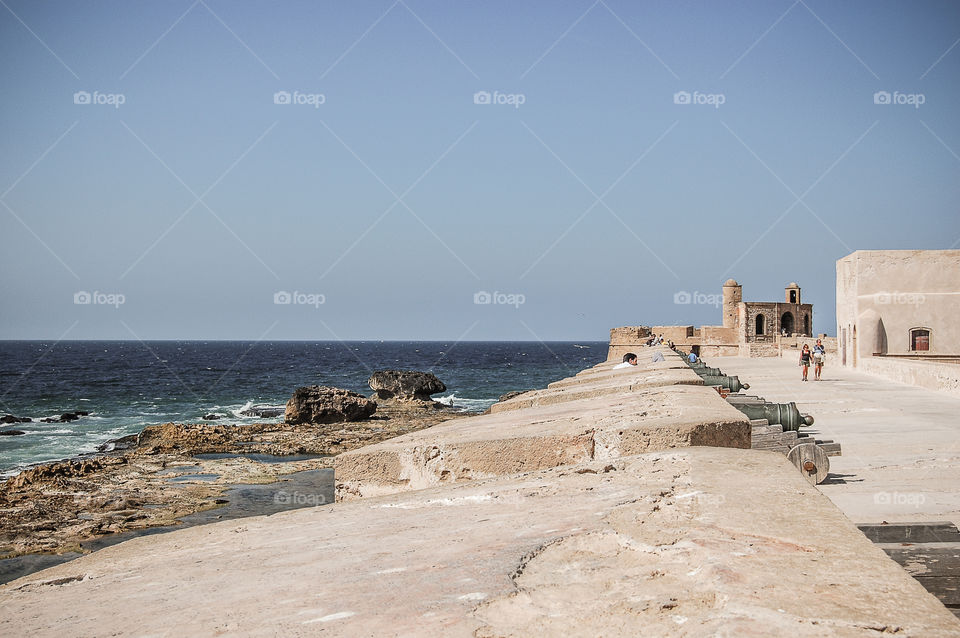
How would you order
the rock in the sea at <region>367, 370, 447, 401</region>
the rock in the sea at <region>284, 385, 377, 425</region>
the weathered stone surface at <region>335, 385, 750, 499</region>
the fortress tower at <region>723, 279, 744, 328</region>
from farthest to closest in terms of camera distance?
the fortress tower at <region>723, 279, 744, 328</region>
the rock in the sea at <region>367, 370, 447, 401</region>
the rock in the sea at <region>284, 385, 377, 425</region>
the weathered stone surface at <region>335, 385, 750, 499</region>

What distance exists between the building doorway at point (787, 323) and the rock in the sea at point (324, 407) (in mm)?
41748

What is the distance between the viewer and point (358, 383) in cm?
5622

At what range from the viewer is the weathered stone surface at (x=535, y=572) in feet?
5.06

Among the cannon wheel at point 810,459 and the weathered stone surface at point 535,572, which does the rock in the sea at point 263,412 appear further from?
the weathered stone surface at point 535,572

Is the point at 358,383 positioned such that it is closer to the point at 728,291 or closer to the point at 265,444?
the point at 728,291

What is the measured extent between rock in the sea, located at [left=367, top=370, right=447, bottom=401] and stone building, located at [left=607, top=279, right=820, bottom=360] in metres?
19.3

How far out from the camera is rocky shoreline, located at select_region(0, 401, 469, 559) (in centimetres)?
1154

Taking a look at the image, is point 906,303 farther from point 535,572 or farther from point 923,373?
point 535,572

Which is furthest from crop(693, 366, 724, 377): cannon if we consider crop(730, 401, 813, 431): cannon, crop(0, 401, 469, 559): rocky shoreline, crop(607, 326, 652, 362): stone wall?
crop(607, 326, 652, 362): stone wall

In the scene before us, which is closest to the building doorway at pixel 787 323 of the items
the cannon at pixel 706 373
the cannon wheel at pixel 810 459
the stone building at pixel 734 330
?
the stone building at pixel 734 330

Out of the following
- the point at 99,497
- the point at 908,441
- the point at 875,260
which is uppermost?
the point at 875,260

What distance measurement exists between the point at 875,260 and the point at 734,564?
92.7 feet

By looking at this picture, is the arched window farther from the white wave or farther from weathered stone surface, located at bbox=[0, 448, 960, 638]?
weathered stone surface, located at bbox=[0, 448, 960, 638]

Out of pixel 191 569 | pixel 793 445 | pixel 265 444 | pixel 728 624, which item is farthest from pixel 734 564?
pixel 265 444
